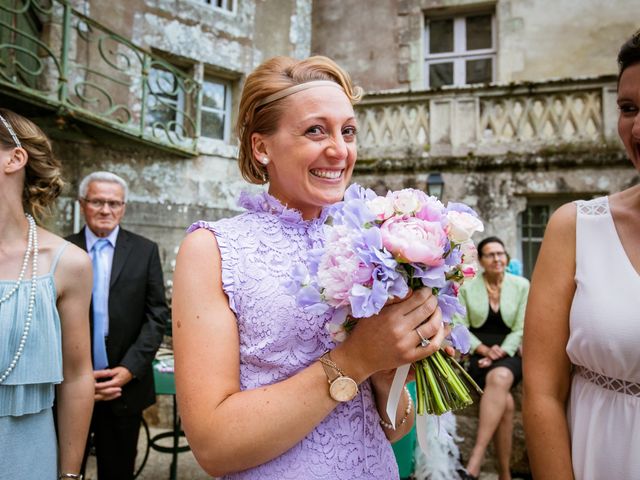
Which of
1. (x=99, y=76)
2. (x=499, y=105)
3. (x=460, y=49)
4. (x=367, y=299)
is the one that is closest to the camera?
(x=367, y=299)

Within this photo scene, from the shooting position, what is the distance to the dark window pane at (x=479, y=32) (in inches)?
400

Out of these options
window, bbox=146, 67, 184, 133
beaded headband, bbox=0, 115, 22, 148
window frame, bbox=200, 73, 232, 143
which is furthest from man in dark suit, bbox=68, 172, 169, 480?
window frame, bbox=200, 73, 232, 143

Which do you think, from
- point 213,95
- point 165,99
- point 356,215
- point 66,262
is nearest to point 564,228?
point 356,215

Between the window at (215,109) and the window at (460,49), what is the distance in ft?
14.7

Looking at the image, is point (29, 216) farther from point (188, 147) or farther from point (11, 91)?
point (188, 147)

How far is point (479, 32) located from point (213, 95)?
5.94 meters

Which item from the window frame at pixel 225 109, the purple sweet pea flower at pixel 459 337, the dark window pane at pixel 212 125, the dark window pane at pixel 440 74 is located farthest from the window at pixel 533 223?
→ the purple sweet pea flower at pixel 459 337

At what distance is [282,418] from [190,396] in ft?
0.79

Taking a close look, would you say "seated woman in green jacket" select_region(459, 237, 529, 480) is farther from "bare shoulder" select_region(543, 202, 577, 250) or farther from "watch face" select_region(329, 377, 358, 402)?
"watch face" select_region(329, 377, 358, 402)

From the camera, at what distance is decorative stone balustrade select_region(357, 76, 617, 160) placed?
786cm

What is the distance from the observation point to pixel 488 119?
329 inches

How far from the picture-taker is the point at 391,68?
10.4 m

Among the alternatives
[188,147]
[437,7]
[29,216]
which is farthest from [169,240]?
[437,7]

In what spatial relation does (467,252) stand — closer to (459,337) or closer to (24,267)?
(459,337)
